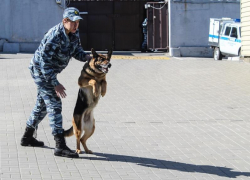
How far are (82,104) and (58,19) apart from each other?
54.2ft

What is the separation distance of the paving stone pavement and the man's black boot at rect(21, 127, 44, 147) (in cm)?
8

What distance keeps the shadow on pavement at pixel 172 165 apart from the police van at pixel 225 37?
1748cm

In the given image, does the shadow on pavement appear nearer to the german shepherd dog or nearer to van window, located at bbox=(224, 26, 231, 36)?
the german shepherd dog

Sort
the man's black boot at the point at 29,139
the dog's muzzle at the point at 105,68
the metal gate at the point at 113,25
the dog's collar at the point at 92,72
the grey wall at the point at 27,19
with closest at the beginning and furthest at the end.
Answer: the dog's muzzle at the point at 105,68 → the dog's collar at the point at 92,72 → the man's black boot at the point at 29,139 → the grey wall at the point at 27,19 → the metal gate at the point at 113,25

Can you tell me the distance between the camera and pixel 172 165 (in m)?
7.11

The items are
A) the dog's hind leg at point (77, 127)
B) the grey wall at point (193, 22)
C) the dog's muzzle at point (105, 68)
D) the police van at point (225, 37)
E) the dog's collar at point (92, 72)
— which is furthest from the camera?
the grey wall at point (193, 22)

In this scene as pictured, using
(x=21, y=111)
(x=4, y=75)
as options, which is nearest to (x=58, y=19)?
(x=4, y=75)

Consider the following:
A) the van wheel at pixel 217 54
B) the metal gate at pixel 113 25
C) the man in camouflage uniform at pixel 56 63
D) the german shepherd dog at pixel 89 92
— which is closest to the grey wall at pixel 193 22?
the van wheel at pixel 217 54

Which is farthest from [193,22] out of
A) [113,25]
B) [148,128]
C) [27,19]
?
[148,128]

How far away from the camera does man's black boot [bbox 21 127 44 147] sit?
7.71m

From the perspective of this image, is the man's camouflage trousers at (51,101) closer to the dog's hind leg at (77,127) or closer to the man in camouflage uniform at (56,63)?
the man in camouflage uniform at (56,63)

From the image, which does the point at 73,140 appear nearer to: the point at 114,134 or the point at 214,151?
the point at 114,134

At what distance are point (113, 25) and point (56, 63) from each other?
18.6 m

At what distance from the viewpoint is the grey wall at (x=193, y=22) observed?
975 inches
